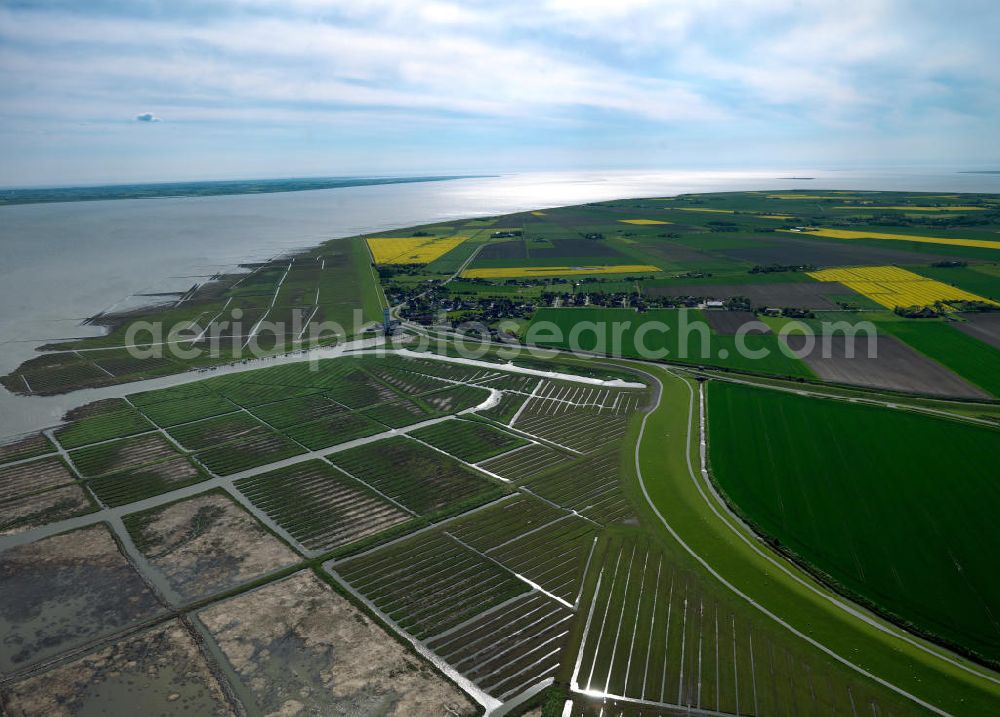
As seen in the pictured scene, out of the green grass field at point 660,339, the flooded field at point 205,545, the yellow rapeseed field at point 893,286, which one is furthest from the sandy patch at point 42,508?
the yellow rapeseed field at point 893,286

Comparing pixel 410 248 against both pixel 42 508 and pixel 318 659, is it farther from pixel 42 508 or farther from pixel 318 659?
pixel 318 659

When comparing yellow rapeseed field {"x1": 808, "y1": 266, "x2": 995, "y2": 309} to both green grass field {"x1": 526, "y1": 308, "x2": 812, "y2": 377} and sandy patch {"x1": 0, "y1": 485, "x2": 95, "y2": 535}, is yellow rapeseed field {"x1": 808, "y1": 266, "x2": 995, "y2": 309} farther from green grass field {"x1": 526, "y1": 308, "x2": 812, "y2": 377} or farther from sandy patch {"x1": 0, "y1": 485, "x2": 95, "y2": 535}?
sandy patch {"x1": 0, "y1": 485, "x2": 95, "y2": 535}

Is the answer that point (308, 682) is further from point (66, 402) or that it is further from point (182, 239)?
point (182, 239)

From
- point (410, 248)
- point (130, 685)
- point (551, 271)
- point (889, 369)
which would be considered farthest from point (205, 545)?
point (410, 248)

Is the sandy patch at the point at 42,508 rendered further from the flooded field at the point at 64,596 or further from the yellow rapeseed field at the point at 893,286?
the yellow rapeseed field at the point at 893,286

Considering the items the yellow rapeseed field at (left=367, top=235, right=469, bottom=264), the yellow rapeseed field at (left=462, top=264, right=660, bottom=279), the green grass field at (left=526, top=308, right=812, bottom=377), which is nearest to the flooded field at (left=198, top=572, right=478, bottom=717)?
the green grass field at (left=526, top=308, right=812, bottom=377)

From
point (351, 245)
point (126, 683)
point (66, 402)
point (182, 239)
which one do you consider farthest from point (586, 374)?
point (182, 239)
